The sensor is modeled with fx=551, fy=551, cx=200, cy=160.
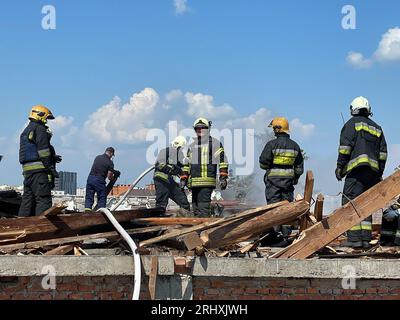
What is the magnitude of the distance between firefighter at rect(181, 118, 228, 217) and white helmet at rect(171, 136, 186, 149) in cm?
289

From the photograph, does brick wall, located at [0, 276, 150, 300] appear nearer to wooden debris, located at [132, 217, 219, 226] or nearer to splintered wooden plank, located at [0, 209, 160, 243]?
A: splintered wooden plank, located at [0, 209, 160, 243]

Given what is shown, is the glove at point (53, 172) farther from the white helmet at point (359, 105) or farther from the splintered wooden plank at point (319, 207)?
the white helmet at point (359, 105)

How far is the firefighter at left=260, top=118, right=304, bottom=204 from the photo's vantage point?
7262 mm

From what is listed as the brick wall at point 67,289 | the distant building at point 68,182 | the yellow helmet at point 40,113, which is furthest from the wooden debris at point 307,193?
the distant building at point 68,182

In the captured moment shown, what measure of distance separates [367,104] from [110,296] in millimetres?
3841

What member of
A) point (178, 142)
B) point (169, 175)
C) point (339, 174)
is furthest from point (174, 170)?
point (339, 174)

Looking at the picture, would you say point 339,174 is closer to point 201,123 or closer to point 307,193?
point 307,193

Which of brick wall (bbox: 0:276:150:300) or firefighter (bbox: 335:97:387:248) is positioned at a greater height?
firefighter (bbox: 335:97:387:248)

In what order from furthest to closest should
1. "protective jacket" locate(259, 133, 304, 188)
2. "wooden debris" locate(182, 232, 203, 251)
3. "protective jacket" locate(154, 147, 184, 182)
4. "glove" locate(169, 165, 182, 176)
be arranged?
1. "glove" locate(169, 165, 182, 176)
2. "protective jacket" locate(154, 147, 184, 182)
3. "protective jacket" locate(259, 133, 304, 188)
4. "wooden debris" locate(182, 232, 203, 251)

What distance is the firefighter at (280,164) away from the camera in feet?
23.8

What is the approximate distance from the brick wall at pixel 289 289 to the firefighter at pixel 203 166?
10.4 feet

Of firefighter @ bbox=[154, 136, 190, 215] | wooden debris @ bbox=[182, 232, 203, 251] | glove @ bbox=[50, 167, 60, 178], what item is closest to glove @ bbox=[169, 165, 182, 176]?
firefighter @ bbox=[154, 136, 190, 215]
